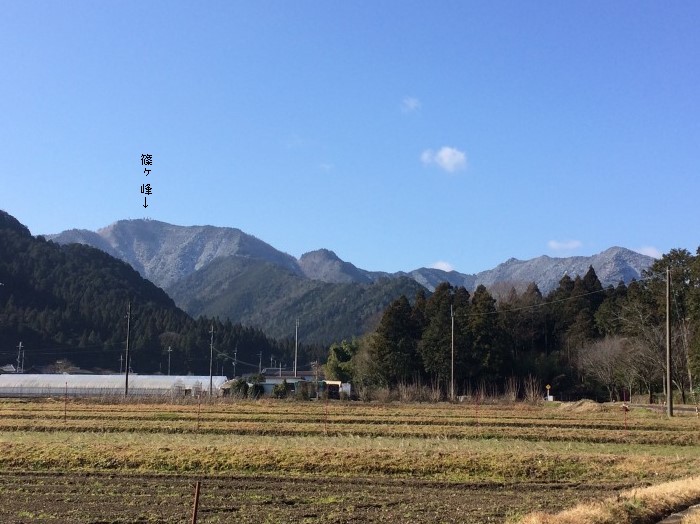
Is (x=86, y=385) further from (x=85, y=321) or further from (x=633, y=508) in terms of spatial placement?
(x=633, y=508)

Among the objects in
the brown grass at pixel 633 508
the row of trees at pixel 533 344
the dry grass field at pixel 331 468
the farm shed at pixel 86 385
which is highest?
the row of trees at pixel 533 344

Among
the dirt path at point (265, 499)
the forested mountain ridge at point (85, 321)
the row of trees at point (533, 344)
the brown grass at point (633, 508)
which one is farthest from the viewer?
the forested mountain ridge at point (85, 321)

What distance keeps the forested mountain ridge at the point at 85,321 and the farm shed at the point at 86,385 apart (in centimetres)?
4068

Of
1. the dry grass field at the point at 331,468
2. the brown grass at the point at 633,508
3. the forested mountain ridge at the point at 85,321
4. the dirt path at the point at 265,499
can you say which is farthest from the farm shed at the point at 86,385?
the brown grass at the point at 633,508

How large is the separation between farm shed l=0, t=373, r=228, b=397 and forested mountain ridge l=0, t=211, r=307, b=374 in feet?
133

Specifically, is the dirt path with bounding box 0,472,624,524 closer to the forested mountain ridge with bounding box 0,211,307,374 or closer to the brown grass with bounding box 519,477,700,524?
the brown grass with bounding box 519,477,700,524

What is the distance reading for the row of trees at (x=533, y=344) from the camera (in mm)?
54750

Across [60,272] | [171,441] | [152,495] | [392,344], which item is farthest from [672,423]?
[60,272]

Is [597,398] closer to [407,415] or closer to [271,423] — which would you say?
[407,415]

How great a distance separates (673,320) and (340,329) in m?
107

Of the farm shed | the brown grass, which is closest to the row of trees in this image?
the farm shed

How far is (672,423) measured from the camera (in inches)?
1252

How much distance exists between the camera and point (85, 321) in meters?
Answer: 118

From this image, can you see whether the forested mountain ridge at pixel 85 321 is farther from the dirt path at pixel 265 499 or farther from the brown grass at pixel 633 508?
the brown grass at pixel 633 508
